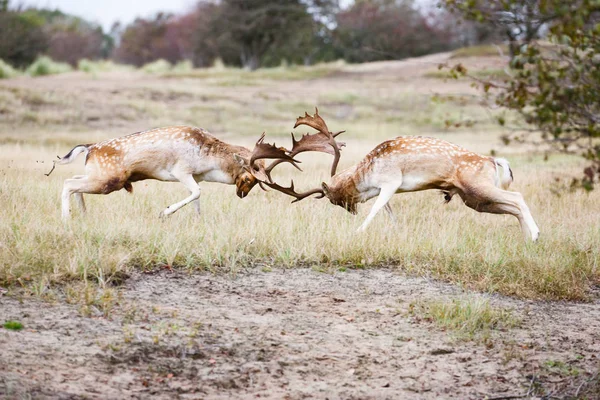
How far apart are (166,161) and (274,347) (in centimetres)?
405

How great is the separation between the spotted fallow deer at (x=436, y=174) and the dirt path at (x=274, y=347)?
6.23 feet

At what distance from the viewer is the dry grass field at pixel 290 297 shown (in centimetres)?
596

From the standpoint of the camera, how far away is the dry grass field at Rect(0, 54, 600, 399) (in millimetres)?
5965

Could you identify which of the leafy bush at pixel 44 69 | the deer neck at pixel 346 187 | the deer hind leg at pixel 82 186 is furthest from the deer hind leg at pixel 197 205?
the leafy bush at pixel 44 69

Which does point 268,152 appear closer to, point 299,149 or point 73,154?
point 299,149

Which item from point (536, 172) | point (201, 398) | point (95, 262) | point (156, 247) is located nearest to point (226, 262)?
point (156, 247)

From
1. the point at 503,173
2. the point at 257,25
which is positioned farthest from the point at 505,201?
the point at 257,25

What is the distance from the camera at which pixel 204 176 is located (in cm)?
1031

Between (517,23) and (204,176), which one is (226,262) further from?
(517,23)

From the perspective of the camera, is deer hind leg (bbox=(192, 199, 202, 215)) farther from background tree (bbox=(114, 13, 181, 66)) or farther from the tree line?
background tree (bbox=(114, 13, 181, 66))

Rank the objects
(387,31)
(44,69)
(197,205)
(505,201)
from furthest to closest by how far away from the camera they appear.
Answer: (387,31) → (44,69) → (197,205) → (505,201)

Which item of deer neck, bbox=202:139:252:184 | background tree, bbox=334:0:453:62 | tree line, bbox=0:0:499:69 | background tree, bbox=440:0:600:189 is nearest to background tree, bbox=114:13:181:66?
tree line, bbox=0:0:499:69

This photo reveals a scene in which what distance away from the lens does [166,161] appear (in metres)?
9.91

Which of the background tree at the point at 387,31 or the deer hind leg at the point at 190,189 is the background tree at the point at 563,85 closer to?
the deer hind leg at the point at 190,189
